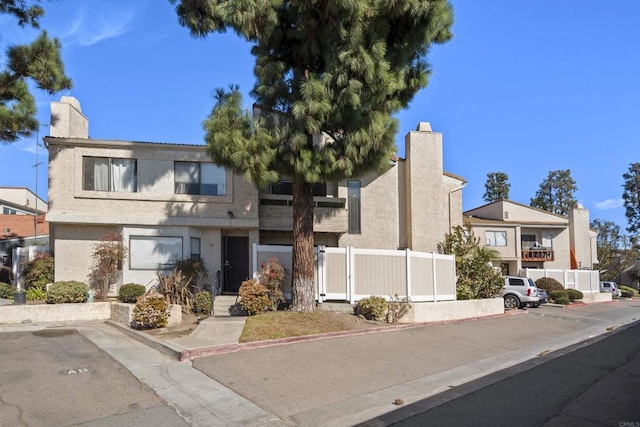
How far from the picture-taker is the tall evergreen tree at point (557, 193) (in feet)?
242

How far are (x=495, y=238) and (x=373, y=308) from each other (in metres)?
30.9

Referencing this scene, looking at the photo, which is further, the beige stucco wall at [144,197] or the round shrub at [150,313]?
the beige stucco wall at [144,197]

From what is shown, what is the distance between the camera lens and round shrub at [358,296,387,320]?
1510 cm

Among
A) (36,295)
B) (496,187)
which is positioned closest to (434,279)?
(36,295)

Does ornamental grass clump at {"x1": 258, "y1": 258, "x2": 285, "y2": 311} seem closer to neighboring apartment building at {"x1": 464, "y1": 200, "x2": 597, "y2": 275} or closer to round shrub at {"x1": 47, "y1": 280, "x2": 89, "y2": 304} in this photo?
round shrub at {"x1": 47, "y1": 280, "x2": 89, "y2": 304}

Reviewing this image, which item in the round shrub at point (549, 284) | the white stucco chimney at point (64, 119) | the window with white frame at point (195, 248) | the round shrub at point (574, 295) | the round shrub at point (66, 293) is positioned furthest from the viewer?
the round shrub at point (574, 295)

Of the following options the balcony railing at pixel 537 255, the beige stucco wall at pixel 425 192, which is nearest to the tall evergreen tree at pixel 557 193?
the balcony railing at pixel 537 255

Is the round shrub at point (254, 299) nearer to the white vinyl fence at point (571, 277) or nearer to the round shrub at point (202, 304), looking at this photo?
the round shrub at point (202, 304)

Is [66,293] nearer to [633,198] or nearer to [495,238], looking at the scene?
[495,238]

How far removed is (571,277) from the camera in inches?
1454

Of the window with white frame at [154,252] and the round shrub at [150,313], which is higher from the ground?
the window with white frame at [154,252]

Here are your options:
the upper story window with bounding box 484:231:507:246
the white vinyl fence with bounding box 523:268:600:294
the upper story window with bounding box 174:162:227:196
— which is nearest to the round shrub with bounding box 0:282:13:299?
the upper story window with bounding box 174:162:227:196

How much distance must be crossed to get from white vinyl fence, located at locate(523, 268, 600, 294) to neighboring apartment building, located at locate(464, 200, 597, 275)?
567 cm

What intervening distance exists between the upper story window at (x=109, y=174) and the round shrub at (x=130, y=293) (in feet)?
12.1
